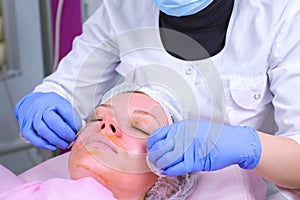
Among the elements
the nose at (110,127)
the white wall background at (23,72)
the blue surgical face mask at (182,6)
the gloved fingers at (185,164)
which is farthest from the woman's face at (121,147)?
the white wall background at (23,72)

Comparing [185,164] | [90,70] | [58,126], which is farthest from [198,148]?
[90,70]

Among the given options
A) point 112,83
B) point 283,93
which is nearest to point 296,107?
point 283,93

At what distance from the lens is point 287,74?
1.25m

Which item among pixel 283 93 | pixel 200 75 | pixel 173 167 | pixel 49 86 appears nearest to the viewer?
pixel 173 167

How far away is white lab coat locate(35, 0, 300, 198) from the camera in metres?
1.27

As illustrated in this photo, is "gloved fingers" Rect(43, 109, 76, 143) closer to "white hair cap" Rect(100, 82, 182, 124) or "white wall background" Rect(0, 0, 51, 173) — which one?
"white hair cap" Rect(100, 82, 182, 124)

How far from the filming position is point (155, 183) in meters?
1.25

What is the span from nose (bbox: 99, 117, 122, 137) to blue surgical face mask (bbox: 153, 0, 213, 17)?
0.97 ft

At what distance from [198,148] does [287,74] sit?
29 centimetres

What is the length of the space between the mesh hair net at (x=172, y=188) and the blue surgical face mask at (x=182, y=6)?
38cm

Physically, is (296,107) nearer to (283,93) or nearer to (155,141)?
(283,93)

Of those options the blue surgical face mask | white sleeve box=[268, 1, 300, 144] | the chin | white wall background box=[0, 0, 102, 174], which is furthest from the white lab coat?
white wall background box=[0, 0, 102, 174]

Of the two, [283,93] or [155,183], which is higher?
[283,93]

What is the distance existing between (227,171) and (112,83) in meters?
0.50
